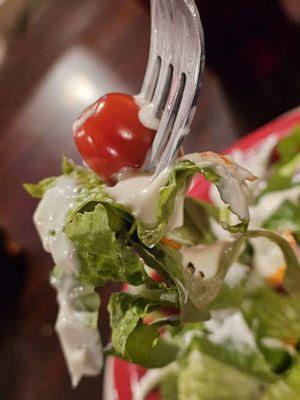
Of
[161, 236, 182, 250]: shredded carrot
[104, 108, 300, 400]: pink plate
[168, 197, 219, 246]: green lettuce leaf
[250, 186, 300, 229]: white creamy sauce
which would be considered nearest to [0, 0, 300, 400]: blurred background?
[104, 108, 300, 400]: pink plate

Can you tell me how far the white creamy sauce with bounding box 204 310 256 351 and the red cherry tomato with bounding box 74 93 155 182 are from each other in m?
0.46

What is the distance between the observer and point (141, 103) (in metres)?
0.73

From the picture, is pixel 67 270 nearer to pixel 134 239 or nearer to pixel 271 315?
pixel 134 239

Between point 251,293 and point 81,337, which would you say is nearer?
point 81,337

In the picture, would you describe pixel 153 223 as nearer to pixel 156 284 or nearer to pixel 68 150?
pixel 156 284

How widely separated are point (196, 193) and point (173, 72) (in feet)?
2.13

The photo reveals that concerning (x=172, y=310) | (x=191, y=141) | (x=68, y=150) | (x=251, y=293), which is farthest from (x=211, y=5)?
(x=172, y=310)

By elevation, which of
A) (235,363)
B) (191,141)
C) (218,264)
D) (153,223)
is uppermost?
(153,223)

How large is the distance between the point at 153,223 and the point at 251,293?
1.57 feet

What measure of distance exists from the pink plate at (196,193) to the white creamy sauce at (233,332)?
0.14m

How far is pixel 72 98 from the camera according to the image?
1729mm

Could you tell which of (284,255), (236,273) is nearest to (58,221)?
(284,255)

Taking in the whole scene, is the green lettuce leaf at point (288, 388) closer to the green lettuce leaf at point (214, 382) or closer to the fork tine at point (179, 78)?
the green lettuce leaf at point (214, 382)

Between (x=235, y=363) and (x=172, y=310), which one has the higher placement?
(x=172, y=310)
